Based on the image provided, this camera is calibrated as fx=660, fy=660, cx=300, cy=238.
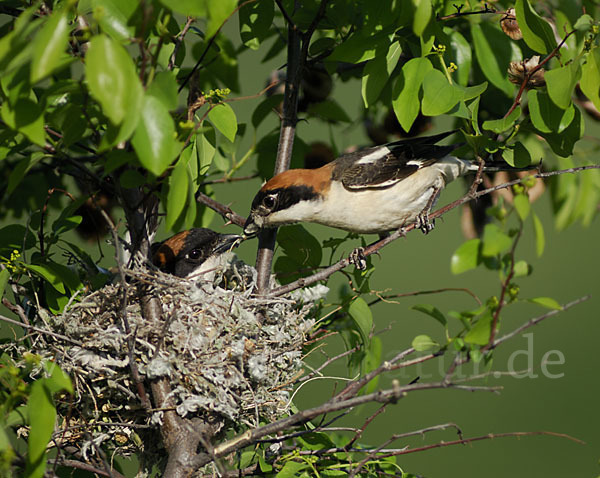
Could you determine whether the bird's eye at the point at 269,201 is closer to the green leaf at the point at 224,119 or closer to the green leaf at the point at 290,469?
the green leaf at the point at 224,119

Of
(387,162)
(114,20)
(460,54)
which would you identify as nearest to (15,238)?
(114,20)

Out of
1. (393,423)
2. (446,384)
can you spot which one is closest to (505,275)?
(446,384)

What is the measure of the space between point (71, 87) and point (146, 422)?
165 centimetres

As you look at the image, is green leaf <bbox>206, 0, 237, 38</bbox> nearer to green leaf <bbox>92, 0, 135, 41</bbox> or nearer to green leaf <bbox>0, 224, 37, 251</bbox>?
green leaf <bbox>92, 0, 135, 41</bbox>

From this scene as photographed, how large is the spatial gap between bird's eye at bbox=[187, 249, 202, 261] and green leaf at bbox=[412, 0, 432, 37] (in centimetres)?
261

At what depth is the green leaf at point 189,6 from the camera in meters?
1.71

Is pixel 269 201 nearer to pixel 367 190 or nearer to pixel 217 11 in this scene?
pixel 367 190

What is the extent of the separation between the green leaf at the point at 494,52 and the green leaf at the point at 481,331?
1.23 m

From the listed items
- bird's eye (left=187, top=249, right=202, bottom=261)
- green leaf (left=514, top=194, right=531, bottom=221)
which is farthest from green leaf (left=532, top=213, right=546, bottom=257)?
bird's eye (left=187, top=249, right=202, bottom=261)

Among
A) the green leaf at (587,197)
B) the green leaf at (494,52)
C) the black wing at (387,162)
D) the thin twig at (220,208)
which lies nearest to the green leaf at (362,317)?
the thin twig at (220,208)

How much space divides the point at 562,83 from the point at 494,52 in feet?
2.25

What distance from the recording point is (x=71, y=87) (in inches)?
76.6

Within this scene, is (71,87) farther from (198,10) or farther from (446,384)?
(446,384)

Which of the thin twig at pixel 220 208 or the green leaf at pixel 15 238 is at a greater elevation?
the green leaf at pixel 15 238
